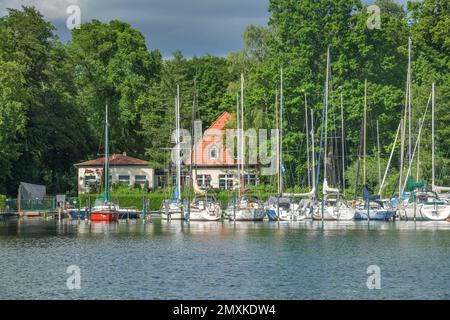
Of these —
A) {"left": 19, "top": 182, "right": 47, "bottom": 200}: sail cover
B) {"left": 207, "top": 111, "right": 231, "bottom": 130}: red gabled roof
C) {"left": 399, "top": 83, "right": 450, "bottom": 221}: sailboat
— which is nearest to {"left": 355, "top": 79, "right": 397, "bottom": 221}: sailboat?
{"left": 399, "top": 83, "right": 450, "bottom": 221}: sailboat

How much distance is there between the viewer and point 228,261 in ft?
173

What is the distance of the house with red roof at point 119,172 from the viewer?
111625 millimetres

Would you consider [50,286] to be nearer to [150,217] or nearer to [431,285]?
[431,285]

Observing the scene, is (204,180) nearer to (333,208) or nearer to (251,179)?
(251,179)

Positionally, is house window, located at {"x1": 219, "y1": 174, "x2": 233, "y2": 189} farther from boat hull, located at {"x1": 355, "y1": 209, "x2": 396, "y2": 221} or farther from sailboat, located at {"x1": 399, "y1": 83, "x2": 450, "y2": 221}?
sailboat, located at {"x1": 399, "y1": 83, "x2": 450, "y2": 221}

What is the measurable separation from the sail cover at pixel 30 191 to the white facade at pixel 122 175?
11044 millimetres

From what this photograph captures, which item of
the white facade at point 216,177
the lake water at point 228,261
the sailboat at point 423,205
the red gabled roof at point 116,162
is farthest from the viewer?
the red gabled roof at point 116,162

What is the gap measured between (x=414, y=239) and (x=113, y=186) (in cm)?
4866

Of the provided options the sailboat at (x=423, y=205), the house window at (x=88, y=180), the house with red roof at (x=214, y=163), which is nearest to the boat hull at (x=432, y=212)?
the sailboat at (x=423, y=205)

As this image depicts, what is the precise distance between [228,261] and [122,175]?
6092cm

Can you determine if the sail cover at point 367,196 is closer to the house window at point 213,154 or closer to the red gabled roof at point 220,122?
the red gabled roof at point 220,122

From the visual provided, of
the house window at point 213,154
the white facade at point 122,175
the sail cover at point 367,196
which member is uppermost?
the house window at point 213,154

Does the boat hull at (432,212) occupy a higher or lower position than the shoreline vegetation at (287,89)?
lower
